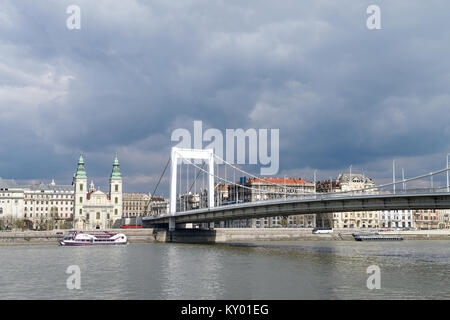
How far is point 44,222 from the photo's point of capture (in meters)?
139

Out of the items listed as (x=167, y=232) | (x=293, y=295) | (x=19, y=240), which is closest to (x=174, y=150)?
(x=167, y=232)

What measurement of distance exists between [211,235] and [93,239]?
74.6 ft

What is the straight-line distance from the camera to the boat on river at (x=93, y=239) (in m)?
75.6

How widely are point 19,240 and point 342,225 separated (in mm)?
91048

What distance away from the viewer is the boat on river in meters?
75.6

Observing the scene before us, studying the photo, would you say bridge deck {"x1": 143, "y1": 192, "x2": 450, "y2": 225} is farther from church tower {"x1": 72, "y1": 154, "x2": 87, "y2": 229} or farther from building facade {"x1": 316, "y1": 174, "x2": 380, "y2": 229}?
building facade {"x1": 316, "y1": 174, "x2": 380, "y2": 229}

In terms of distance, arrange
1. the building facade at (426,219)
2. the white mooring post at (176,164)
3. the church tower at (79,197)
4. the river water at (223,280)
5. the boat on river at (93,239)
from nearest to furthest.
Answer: the river water at (223,280), the boat on river at (93,239), the white mooring post at (176,164), the church tower at (79,197), the building facade at (426,219)

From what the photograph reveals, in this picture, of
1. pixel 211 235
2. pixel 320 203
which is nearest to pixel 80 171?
pixel 211 235

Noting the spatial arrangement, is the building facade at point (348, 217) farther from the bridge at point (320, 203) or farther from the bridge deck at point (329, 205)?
the bridge deck at point (329, 205)

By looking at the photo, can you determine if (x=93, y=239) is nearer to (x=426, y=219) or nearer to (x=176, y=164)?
(x=176, y=164)

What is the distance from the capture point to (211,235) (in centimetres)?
9250

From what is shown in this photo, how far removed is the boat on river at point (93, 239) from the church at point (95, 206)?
48363mm

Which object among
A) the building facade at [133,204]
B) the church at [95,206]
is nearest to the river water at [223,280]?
the church at [95,206]

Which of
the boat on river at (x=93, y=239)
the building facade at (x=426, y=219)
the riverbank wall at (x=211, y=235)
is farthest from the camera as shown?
the building facade at (x=426, y=219)
